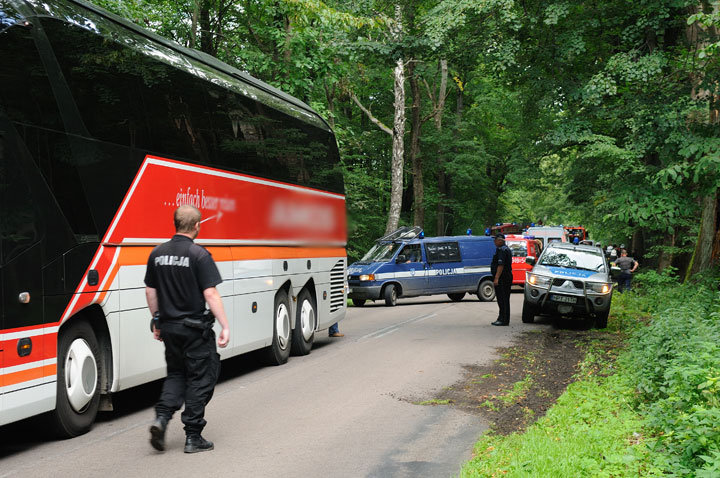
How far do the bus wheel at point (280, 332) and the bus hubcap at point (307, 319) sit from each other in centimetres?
62

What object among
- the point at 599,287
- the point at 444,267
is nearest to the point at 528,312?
the point at 599,287

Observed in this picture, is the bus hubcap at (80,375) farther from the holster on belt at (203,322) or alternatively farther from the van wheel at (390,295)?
the van wheel at (390,295)

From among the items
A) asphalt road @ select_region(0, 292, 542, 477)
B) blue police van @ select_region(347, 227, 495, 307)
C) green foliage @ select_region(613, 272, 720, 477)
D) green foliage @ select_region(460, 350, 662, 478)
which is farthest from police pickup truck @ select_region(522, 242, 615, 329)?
green foliage @ select_region(460, 350, 662, 478)

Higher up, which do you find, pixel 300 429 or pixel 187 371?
pixel 187 371

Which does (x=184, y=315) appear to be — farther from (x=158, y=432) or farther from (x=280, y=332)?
(x=280, y=332)

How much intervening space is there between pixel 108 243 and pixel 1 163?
1.57 meters

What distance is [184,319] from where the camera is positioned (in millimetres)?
6227

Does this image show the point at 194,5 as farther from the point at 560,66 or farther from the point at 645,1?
the point at 645,1

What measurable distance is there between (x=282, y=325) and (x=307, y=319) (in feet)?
3.80

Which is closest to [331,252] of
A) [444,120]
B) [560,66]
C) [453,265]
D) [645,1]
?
[560,66]

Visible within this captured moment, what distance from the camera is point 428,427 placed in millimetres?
7480

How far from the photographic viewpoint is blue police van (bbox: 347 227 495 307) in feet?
80.0

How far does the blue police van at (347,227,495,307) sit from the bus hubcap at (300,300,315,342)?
10536mm

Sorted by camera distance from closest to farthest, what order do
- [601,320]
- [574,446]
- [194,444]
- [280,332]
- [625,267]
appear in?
1. [574,446]
2. [194,444]
3. [280,332]
4. [601,320]
5. [625,267]
